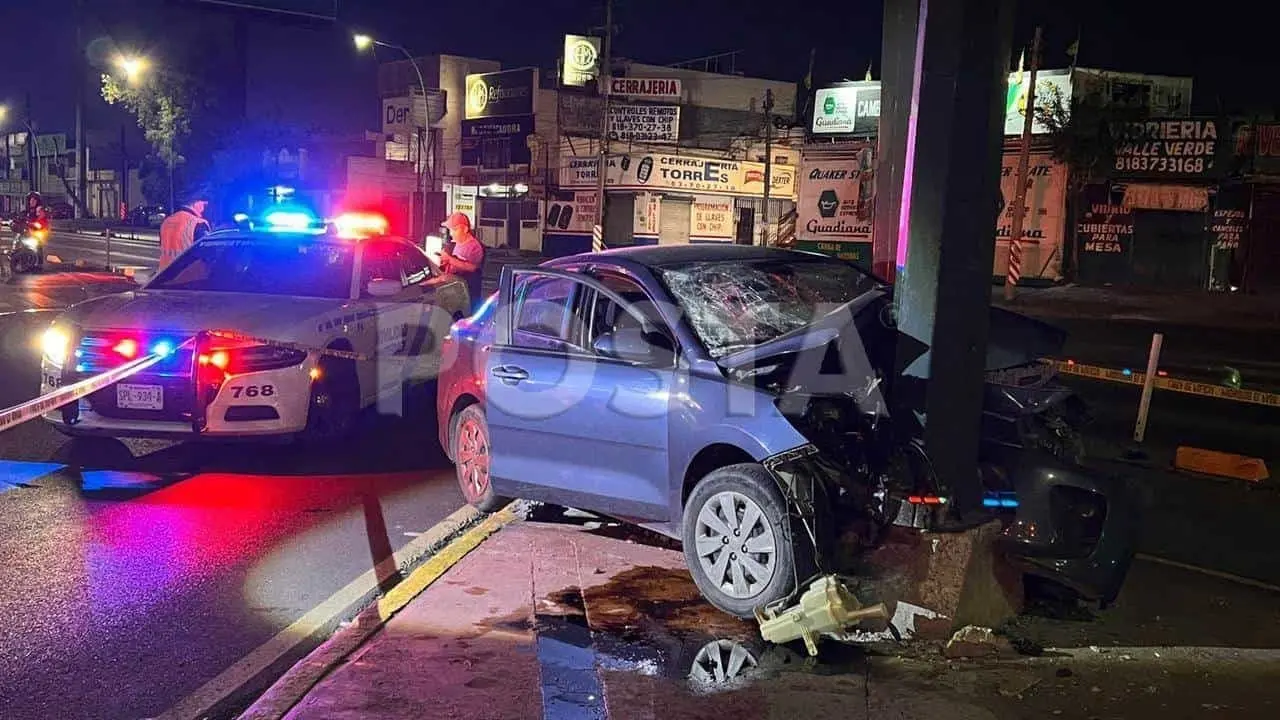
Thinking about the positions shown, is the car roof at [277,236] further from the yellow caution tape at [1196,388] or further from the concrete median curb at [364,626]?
the yellow caution tape at [1196,388]

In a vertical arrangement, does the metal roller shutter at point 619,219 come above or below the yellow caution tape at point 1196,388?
above

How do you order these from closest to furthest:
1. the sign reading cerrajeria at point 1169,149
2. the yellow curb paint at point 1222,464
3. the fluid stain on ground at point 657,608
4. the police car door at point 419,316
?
the fluid stain on ground at point 657,608, the yellow curb paint at point 1222,464, the police car door at point 419,316, the sign reading cerrajeria at point 1169,149

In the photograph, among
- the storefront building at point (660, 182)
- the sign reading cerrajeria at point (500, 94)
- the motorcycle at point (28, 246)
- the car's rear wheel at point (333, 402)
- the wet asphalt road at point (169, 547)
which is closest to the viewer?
the wet asphalt road at point (169, 547)

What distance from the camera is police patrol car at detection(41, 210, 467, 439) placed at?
7.82 meters

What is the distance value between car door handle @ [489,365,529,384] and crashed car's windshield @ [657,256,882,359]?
982 mm

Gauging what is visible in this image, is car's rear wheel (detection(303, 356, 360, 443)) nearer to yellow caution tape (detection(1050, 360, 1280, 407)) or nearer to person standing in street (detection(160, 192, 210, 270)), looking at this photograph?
yellow caution tape (detection(1050, 360, 1280, 407))

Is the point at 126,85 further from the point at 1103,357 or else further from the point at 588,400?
the point at 588,400

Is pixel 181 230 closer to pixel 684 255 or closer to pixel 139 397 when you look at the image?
pixel 139 397

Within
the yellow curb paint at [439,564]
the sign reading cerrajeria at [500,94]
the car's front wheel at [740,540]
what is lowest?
the yellow curb paint at [439,564]

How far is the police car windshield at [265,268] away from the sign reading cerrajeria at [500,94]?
44648mm

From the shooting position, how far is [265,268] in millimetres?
9445

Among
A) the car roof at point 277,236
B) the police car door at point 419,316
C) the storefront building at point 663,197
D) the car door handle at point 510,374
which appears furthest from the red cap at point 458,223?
the storefront building at point 663,197

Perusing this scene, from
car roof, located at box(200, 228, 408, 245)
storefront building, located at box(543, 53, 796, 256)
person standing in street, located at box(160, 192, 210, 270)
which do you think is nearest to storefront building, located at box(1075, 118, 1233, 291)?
storefront building, located at box(543, 53, 796, 256)

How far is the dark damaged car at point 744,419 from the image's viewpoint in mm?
5066
